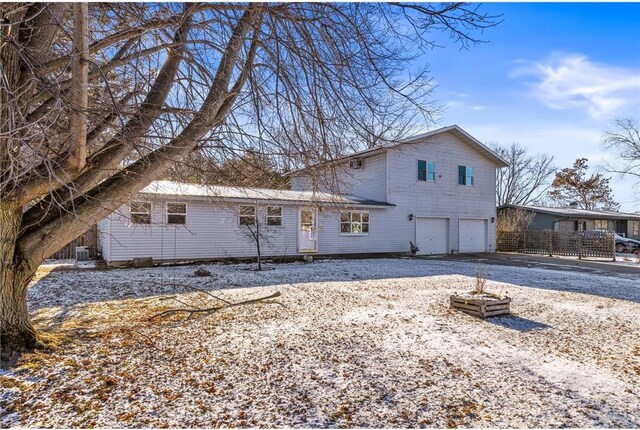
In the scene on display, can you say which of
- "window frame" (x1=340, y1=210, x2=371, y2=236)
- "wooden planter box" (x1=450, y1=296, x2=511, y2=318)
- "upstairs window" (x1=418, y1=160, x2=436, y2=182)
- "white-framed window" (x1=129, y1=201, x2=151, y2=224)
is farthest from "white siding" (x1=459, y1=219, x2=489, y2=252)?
"white-framed window" (x1=129, y1=201, x2=151, y2=224)

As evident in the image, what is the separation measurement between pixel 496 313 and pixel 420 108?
3.77m

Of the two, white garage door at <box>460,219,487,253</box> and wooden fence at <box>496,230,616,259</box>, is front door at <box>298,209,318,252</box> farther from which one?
wooden fence at <box>496,230,616,259</box>

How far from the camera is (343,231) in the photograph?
57.0 feet

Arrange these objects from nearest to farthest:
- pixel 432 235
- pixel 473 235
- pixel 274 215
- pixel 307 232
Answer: pixel 274 215 < pixel 307 232 < pixel 432 235 < pixel 473 235

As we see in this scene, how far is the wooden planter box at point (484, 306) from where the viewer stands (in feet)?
20.7

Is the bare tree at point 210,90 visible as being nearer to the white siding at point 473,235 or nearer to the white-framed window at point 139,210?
the white-framed window at point 139,210

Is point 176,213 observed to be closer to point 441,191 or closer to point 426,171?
point 426,171

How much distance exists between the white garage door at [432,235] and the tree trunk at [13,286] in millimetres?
17264

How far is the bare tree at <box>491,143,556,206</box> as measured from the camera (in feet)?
130

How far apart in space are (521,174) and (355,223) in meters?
29.9

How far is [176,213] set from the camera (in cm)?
1357

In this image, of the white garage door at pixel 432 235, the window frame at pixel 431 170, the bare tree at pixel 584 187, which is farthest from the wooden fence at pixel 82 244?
the bare tree at pixel 584 187

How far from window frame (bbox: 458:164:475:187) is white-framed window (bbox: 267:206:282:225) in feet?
34.9

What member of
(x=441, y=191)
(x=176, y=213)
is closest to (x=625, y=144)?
(x=441, y=191)
